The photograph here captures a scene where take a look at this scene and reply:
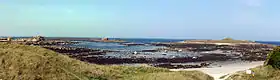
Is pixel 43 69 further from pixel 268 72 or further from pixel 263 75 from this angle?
pixel 268 72

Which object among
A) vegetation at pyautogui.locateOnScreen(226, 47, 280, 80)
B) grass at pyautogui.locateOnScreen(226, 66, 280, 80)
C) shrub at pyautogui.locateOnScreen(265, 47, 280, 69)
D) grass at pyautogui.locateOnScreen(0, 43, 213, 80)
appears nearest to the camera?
grass at pyautogui.locateOnScreen(0, 43, 213, 80)

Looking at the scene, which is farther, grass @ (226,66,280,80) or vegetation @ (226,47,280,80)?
vegetation @ (226,47,280,80)

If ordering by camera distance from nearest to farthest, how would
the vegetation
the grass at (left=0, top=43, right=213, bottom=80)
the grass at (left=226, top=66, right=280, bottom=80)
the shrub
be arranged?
the grass at (left=0, top=43, right=213, bottom=80) → the grass at (left=226, top=66, right=280, bottom=80) → the vegetation → the shrub

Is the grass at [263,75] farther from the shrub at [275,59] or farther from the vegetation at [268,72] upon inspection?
the shrub at [275,59]

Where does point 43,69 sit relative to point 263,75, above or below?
above

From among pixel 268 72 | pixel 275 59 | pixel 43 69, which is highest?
pixel 43 69

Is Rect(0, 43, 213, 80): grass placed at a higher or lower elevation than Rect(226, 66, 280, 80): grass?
higher

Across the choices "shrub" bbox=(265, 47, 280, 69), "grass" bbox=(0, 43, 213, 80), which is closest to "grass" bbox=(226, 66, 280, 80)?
"shrub" bbox=(265, 47, 280, 69)

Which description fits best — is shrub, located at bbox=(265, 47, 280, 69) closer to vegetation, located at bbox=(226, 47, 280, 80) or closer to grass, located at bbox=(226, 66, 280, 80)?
vegetation, located at bbox=(226, 47, 280, 80)

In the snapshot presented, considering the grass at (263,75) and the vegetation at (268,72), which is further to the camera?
the vegetation at (268,72)

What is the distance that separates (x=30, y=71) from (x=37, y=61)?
2.47 feet

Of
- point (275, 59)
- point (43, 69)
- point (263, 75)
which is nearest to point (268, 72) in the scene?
point (263, 75)

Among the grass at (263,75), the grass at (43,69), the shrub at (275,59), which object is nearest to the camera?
the grass at (43,69)

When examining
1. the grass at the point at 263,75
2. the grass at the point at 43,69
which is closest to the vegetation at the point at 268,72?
the grass at the point at 263,75
